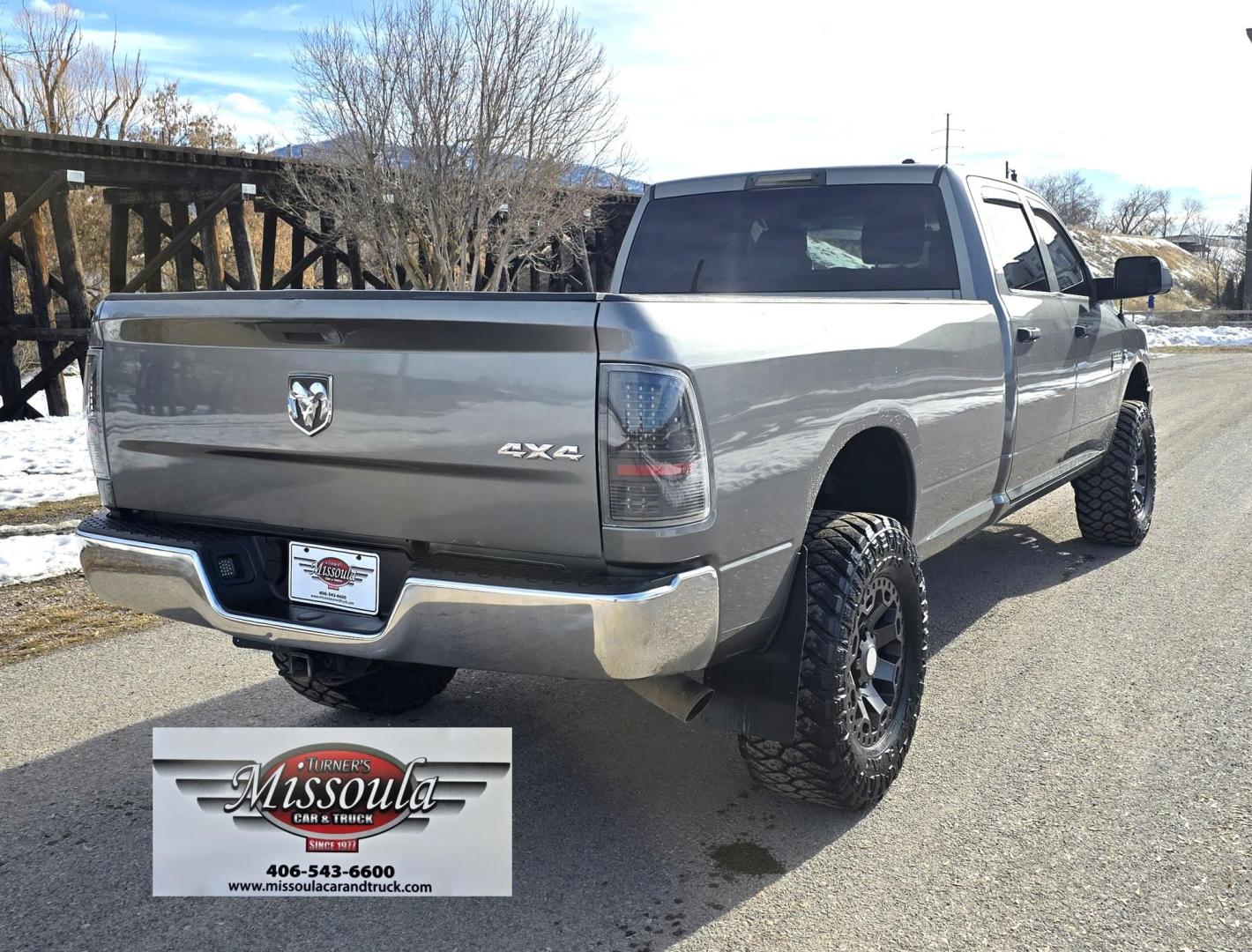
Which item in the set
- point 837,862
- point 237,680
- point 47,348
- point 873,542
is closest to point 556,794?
point 837,862

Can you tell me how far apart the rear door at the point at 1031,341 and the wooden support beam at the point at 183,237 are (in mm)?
13067

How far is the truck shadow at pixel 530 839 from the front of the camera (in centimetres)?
264

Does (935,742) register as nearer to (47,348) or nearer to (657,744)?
(657,744)

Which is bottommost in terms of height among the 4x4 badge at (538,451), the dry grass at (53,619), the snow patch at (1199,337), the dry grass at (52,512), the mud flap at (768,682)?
the snow patch at (1199,337)

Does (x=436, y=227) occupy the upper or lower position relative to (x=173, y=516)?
upper

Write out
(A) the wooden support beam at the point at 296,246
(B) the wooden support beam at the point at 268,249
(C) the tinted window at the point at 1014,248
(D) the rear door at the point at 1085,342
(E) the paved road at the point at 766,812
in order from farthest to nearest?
(B) the wooden support beam at the point at 268,249 → (A) the wooden support beam at the point at 296,246 → (D) the rear door at the point at 1085,342 → (C) the tinted window at the point at 1014,248 → (E) the paved road at the point at 766,812

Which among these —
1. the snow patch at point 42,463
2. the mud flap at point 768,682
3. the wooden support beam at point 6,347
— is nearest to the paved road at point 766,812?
the mud flap at point 768,682

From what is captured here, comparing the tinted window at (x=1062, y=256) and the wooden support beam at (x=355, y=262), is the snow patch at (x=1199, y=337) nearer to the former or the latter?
the wooden support beam at (x=355, y=262)

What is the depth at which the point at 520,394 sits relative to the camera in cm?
250

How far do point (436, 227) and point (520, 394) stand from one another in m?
19.7

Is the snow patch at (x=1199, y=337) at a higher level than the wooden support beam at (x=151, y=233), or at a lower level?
lower

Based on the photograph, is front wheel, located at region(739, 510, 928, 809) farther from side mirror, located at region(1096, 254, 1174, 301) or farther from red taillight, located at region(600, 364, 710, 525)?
side mirror, located at region(1096, 254, 1174, 301)

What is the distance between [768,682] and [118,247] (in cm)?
1619

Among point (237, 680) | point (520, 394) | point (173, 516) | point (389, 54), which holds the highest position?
point (389, 54)
